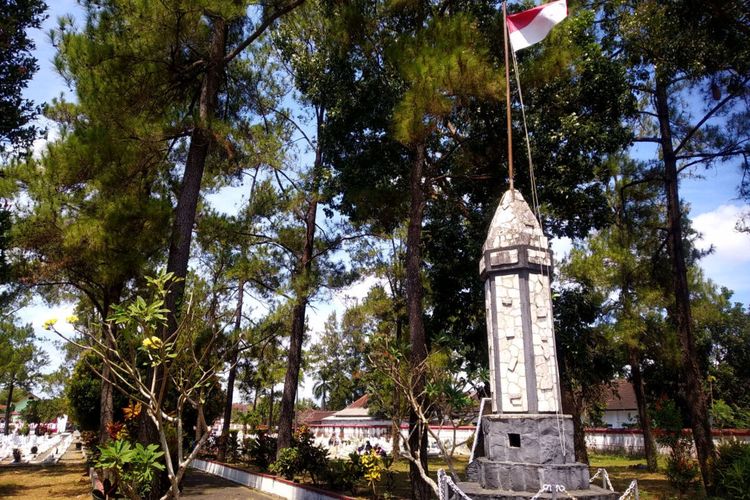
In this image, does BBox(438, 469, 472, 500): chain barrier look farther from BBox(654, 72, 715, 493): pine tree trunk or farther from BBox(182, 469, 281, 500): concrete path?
BBox(654, 72, 715, 493): pine tree trunk

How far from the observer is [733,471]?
371 inches

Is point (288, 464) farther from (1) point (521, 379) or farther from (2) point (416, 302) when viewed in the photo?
(1) point (521, 379)

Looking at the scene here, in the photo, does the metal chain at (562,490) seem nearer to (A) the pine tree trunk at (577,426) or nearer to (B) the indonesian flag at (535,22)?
(A) the pine tree trunk at (577,426)

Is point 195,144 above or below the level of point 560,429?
above

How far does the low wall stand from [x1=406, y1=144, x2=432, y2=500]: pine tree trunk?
64.7 inches

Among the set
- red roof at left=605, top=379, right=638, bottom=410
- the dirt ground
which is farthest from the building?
the dirt ground

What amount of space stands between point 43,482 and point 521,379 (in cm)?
1375

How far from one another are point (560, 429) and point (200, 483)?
11.8m

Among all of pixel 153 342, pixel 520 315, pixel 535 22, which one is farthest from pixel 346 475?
pixel 535 22

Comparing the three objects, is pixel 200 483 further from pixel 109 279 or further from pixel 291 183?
pixel 291 183

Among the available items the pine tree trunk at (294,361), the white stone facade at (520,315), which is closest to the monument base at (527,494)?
the white stone facade at (520,315)

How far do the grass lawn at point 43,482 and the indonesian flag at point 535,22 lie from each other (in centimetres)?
1259

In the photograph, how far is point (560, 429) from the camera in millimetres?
Result: 7219

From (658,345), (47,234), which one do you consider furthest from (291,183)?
(658,345)
